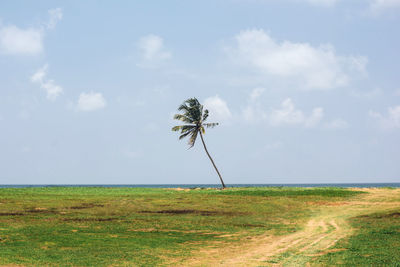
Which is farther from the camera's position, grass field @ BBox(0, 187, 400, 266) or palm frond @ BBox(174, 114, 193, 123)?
palm frond @ BBox(174, 114, 193, 123)

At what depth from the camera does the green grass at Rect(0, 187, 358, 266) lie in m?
19.9

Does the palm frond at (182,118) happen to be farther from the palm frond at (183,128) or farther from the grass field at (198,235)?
the grass field at (198,235)

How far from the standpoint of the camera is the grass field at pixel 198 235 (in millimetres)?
19109

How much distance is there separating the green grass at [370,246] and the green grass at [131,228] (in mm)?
5063

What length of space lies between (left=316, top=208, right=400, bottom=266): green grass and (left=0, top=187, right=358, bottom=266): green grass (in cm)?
506

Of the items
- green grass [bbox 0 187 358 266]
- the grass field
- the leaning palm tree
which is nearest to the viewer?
the grass field

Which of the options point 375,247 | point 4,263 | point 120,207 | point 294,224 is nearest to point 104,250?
point 4,263

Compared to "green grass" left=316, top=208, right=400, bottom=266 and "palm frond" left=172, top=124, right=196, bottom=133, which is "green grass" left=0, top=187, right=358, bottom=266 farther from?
"palm frond" left=172, top=124, right=196, bottom=133

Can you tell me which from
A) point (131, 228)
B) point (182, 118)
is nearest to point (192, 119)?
point (182, 118)

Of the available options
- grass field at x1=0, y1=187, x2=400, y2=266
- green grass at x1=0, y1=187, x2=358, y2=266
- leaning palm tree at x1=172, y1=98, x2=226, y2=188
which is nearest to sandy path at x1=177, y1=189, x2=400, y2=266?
grass field at x1=0, y1=187, x2=400, y2=266

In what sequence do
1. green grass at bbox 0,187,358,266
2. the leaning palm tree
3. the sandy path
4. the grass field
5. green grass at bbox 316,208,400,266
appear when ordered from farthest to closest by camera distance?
1. the leaning palm tree
2. green grass at bbox 0,187,358,266
3. the grass field
4. the sandy path
5. green grass at bbox 316,208,400,266

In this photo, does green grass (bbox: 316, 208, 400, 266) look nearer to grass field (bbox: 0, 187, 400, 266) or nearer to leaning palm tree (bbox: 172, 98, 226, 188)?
grass field (bbox: 0, 187, 400, 266)

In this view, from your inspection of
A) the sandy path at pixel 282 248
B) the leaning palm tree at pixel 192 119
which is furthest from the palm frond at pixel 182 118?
the sandy path at pixel 282 248

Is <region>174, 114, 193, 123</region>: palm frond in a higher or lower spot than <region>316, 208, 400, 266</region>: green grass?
higher
